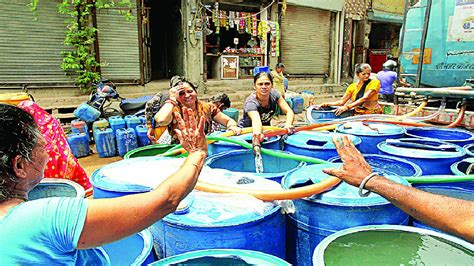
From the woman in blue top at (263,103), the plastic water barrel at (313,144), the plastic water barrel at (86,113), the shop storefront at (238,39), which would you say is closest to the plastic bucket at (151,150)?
the woman in blue top at (263,103)

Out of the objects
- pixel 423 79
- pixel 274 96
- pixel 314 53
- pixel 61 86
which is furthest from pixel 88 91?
pixel 314 53

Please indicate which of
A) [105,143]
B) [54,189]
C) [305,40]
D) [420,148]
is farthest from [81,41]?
[305,40]

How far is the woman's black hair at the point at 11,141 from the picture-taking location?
1.07m

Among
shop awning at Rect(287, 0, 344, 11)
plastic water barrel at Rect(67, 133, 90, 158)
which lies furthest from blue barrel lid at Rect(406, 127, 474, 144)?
shop awning at Rect(287, 0, 344, 11)

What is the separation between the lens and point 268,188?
205 centimetres

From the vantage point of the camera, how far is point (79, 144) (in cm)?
668

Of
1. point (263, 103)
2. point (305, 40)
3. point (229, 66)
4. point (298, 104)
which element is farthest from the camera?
point (305, 40)

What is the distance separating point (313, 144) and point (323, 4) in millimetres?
11997

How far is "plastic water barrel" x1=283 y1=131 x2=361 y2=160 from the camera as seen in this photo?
284 centimetres

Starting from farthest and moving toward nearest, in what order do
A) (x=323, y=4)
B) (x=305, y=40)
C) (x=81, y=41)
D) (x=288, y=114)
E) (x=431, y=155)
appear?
(x=305, y=40) → (x=323, y=4) → (x=81, y=41) → (x=288, y=114) → (x=431, y=155)

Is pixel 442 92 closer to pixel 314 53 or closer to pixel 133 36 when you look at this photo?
pixel 133 36

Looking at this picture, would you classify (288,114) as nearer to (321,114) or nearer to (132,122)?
(321,114)

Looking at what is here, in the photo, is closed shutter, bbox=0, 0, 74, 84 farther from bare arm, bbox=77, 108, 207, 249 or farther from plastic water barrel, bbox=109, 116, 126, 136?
bare arm, bbox=77, 108, 207, 249

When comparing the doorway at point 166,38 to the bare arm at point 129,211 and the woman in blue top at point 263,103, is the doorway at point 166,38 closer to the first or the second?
the woman in blue top at point 263,103
